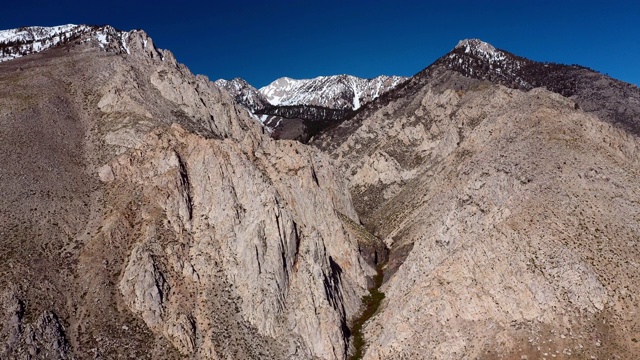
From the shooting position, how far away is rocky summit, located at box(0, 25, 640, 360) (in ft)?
236

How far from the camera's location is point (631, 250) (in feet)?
257

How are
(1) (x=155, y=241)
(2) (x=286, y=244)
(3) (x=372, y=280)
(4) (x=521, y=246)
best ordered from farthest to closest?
(3) (x=372, y=280) < (2) (x=286, y=244) < (1) (x=155, y=241) < (4) (x=521, y=246)

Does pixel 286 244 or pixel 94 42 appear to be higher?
pixel 94 42

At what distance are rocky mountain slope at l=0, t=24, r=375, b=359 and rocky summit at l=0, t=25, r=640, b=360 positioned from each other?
290mm

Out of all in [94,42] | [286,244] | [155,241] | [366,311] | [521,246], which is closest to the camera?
[521,246]

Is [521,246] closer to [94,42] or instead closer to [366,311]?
[366,311]

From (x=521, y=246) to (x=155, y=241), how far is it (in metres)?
56.1

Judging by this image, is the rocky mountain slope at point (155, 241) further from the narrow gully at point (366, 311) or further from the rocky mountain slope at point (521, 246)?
the rocky mountain slope at point (521, 246)

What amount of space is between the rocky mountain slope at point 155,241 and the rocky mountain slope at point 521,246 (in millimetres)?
12026

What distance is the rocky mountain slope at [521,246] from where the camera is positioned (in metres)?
71.7

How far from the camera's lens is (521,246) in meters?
79.9

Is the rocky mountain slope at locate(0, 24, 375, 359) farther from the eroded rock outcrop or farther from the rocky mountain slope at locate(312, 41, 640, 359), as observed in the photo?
the eroded rock outcrop

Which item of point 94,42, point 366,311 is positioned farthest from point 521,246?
point 94,42

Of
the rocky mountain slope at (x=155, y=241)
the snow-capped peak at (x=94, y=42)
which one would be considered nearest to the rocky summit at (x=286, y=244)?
the rocky mountain slope at (x=155, y=241)
